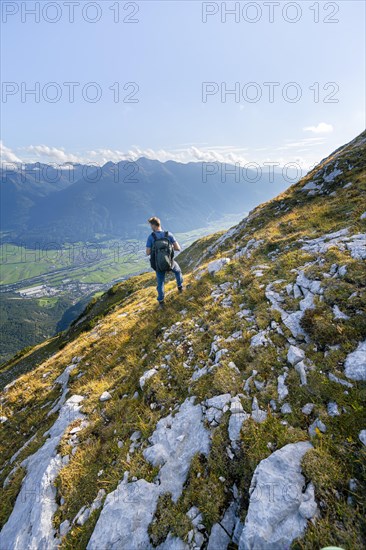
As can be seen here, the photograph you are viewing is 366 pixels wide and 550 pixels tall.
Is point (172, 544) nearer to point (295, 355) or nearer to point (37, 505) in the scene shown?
point (37, 505)

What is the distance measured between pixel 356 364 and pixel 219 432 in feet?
11.0

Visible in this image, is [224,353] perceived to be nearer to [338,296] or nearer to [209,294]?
[338,296]

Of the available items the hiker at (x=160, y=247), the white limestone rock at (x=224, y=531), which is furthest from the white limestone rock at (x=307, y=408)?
the hiker at (x=160, y=247)

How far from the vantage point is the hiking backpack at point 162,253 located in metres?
12.1

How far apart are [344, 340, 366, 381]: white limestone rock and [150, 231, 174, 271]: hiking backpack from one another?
8.38 meters

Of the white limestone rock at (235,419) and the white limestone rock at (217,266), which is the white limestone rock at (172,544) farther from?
the white limestone rock at (217,266)

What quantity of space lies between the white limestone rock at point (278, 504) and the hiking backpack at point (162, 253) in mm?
9010

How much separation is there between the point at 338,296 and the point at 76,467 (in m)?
8.67

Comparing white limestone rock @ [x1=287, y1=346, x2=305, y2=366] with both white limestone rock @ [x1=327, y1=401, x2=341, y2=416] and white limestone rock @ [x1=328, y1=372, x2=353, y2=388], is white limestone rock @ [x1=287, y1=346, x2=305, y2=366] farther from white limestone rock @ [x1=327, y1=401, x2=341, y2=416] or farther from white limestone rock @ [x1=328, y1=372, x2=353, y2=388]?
white limestone rock @ [x1=327, y1=401, x2=341, y2=416]

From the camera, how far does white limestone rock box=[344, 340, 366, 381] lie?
540 centimetres

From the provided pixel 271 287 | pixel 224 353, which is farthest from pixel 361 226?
pixel 224 353

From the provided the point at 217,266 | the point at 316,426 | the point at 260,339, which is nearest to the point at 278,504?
the point at 316,426

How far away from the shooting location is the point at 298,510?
395 centimetres

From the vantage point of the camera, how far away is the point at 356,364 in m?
5.57
